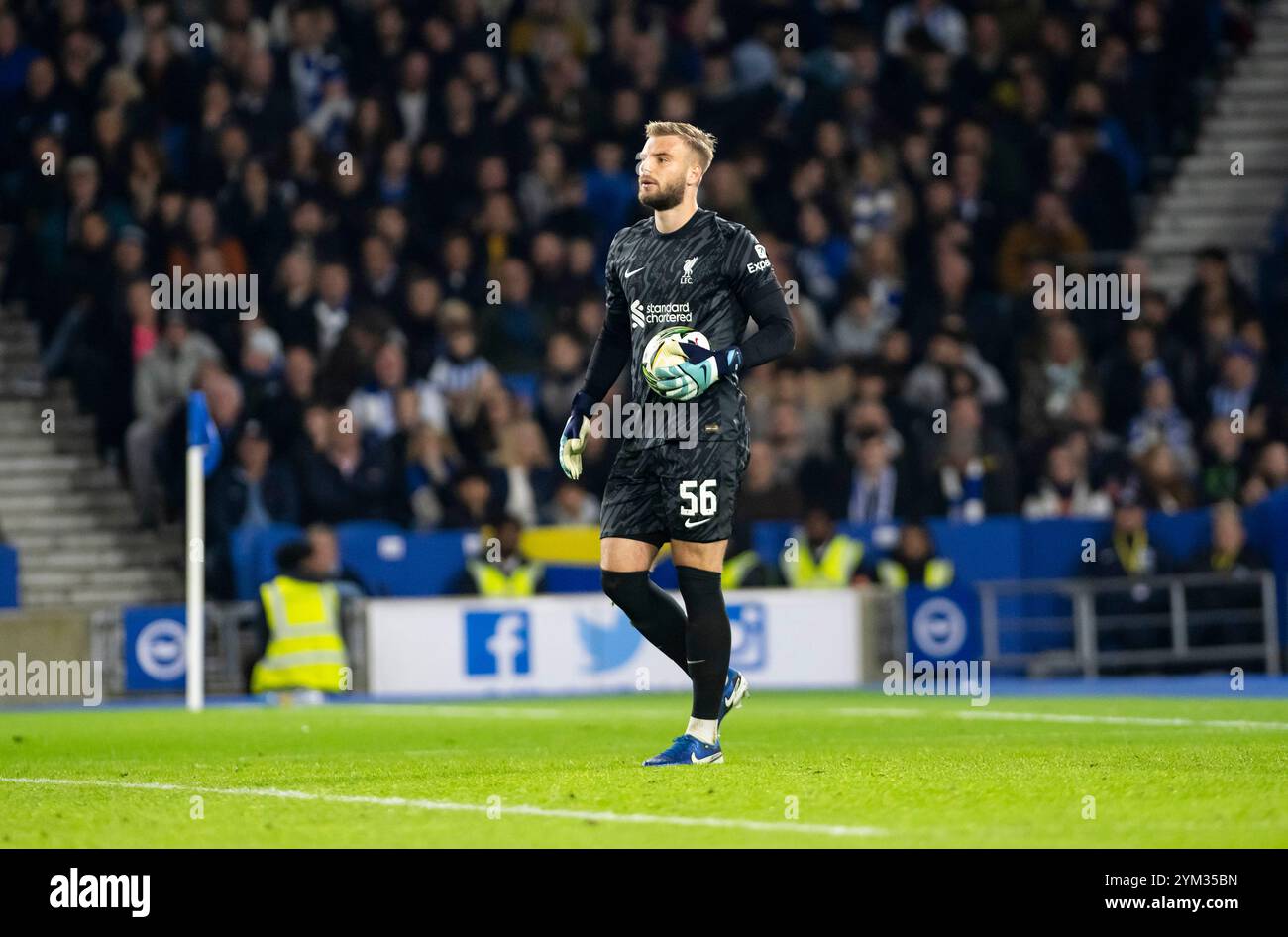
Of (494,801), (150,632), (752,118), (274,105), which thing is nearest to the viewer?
(494,801)

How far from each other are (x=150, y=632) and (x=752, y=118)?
8.54 m

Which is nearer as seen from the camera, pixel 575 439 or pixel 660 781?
pixel 660 781

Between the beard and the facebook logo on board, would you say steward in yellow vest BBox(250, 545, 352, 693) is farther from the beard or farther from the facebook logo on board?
the beard

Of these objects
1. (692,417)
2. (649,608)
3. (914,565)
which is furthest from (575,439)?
(914,565)

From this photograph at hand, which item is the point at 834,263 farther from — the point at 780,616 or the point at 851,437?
the point at 780,616

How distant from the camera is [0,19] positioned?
2184 cm

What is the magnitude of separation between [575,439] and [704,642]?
98 cm

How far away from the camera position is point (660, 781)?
8477 millimetres

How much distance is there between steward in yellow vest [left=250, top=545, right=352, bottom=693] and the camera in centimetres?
1639

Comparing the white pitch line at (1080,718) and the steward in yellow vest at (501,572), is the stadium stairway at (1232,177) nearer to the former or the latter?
the steward in yellow vest at (501,572)

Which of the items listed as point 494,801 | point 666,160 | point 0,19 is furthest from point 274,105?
point 494,801

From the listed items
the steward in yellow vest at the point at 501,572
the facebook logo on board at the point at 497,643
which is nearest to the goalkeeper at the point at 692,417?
the facebook logo on board at the point at 497,643

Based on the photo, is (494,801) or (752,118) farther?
(752,118)

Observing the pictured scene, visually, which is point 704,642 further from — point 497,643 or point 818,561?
point 818,561
